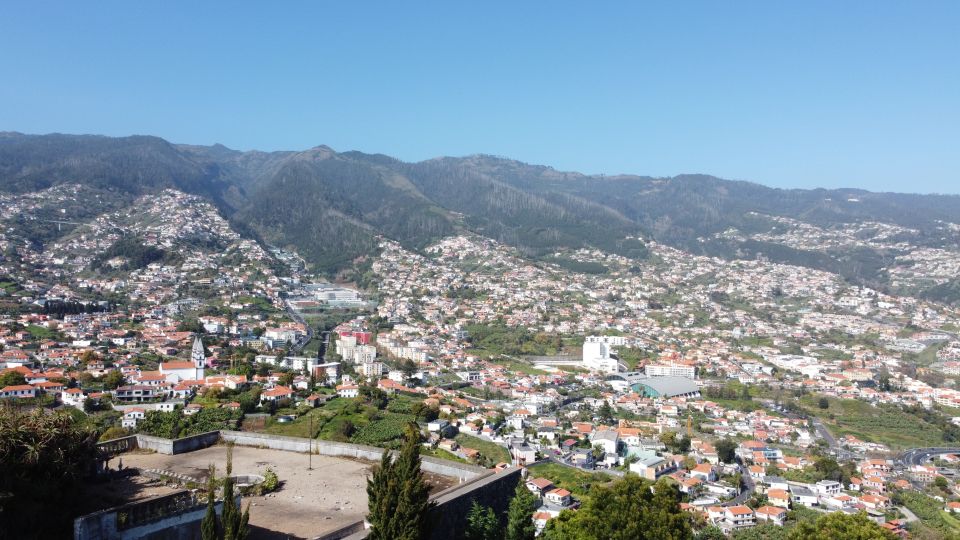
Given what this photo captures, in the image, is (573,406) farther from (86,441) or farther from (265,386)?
(86,441)

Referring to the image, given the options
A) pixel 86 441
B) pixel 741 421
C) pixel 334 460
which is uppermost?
pixel 86 441

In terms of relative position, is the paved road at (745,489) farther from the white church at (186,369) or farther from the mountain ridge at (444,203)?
the mountain ridge at (444,203)

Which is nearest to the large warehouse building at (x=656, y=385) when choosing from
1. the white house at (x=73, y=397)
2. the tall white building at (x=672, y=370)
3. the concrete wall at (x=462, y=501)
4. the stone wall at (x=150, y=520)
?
the tall white building at (x=672, y=370)

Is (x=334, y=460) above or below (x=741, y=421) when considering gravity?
above

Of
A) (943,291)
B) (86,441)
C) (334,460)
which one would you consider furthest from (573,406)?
(943,291)

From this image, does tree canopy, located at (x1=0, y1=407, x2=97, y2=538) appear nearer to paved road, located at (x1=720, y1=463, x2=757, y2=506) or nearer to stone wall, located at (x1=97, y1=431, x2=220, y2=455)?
stone wall, located at (x1=97, y1=431, x2=220, y2=455)

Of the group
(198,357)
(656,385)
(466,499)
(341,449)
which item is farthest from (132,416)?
(656,385)
